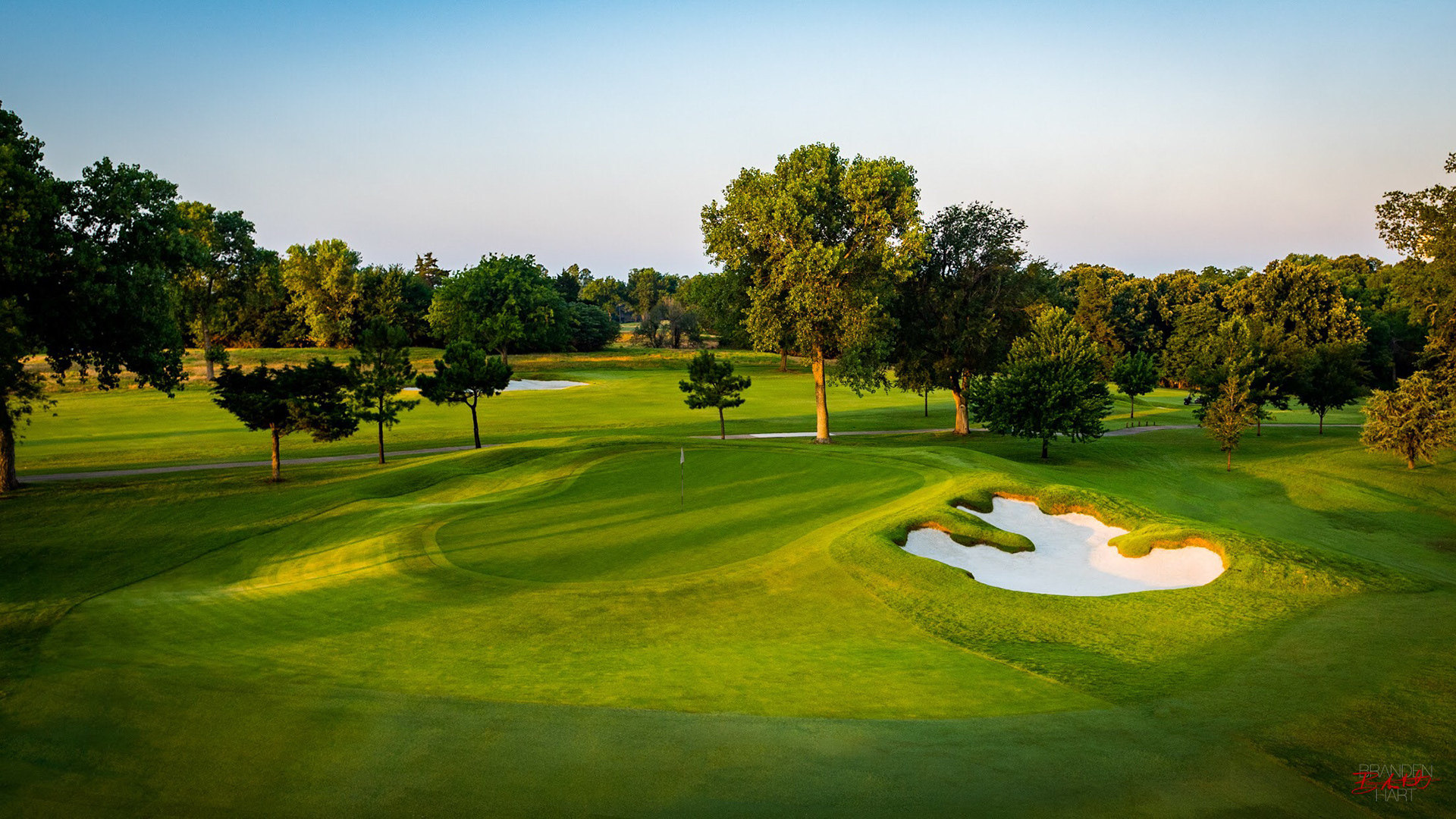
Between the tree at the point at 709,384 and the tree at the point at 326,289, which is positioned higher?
the tree at the point at 326,289

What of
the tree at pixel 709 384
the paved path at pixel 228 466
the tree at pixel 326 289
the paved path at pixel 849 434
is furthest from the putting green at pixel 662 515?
the tree at pixel 326 289

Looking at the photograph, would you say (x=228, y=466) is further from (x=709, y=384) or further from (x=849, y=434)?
(x=849, y=434)

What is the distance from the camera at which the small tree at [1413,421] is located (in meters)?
36.0

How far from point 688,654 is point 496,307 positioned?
10020 cm

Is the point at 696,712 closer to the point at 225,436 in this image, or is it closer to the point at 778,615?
the point at 778,615

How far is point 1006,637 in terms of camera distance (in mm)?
12352

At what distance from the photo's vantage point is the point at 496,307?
346ft

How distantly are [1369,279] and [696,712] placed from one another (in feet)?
141

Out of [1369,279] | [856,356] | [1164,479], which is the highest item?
[1369,279]

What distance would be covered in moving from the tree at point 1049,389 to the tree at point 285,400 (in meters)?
31.3

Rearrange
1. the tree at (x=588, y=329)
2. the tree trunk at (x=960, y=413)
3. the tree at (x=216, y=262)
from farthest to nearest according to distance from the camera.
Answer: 1. the tree at (x=588, y=329)
2. the tree at (x=216, y=262)
3. the tree trunk at (x=960, y=413)

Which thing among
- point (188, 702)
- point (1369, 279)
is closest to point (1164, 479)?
point (1369, 279)

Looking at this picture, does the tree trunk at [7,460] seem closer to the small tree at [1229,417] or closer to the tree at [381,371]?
the tree at [381,371]

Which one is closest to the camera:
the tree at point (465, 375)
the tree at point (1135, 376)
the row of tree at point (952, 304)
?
the row of tree at point (952, 304)
